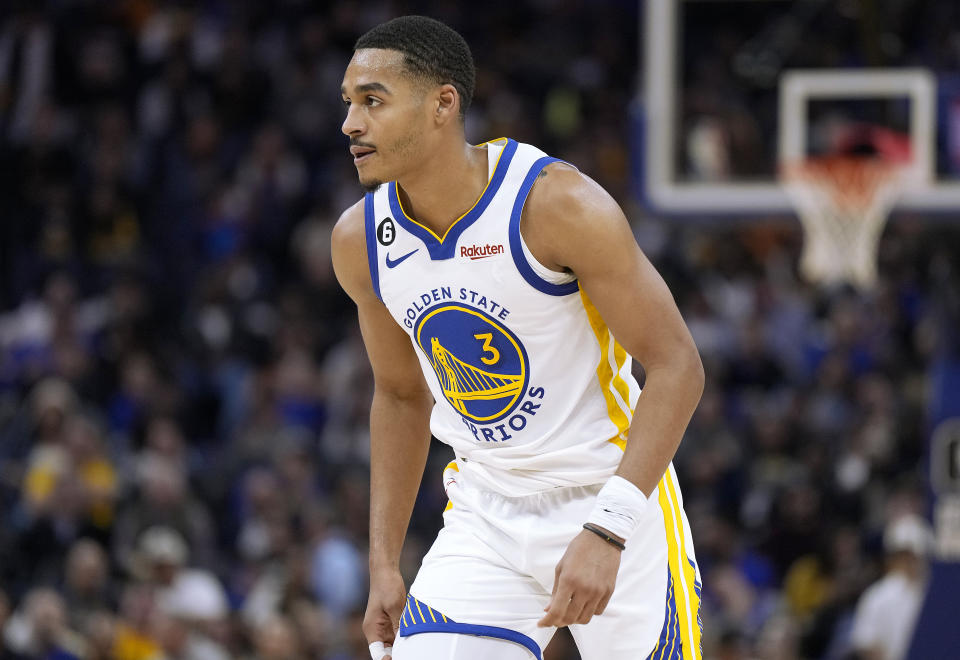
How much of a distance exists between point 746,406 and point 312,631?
15.3 feet

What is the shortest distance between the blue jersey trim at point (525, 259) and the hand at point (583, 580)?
67cm

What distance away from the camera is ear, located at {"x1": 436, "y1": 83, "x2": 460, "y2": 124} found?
157 inches

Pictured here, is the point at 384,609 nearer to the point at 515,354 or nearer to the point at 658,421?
the point at 515,354

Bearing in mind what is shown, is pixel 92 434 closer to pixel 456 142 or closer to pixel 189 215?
pixel 189 215

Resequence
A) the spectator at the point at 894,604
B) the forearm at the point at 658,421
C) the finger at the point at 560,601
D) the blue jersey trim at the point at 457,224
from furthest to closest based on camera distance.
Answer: the spectator at the point at 894,604 → the blue jersey trim at the point at 457,224 → the forearm at the point at 658,421 → the finger at the point at 560,601

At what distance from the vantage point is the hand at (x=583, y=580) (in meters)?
3.58

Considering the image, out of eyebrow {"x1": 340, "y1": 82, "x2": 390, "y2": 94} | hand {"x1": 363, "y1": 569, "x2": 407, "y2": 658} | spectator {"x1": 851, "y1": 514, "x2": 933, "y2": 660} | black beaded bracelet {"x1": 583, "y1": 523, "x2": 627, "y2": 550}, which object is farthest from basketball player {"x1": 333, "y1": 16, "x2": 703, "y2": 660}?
spectator {"x1": 851, "y1": 514, "x2": 933, "y2": 660}

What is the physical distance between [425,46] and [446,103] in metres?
0.16

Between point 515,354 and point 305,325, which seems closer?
point 515,354

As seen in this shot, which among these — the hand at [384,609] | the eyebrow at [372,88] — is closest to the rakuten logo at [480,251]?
the eyebrow at [372,88]

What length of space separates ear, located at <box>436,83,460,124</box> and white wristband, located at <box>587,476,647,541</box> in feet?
3.49

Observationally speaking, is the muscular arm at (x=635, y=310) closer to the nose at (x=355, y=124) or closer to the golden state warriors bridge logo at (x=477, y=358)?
the golden state warriors bridge logo at (x=477, y=358)

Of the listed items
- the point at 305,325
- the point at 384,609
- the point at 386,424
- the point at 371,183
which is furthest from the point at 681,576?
the point at 305,325

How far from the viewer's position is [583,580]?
358cm
